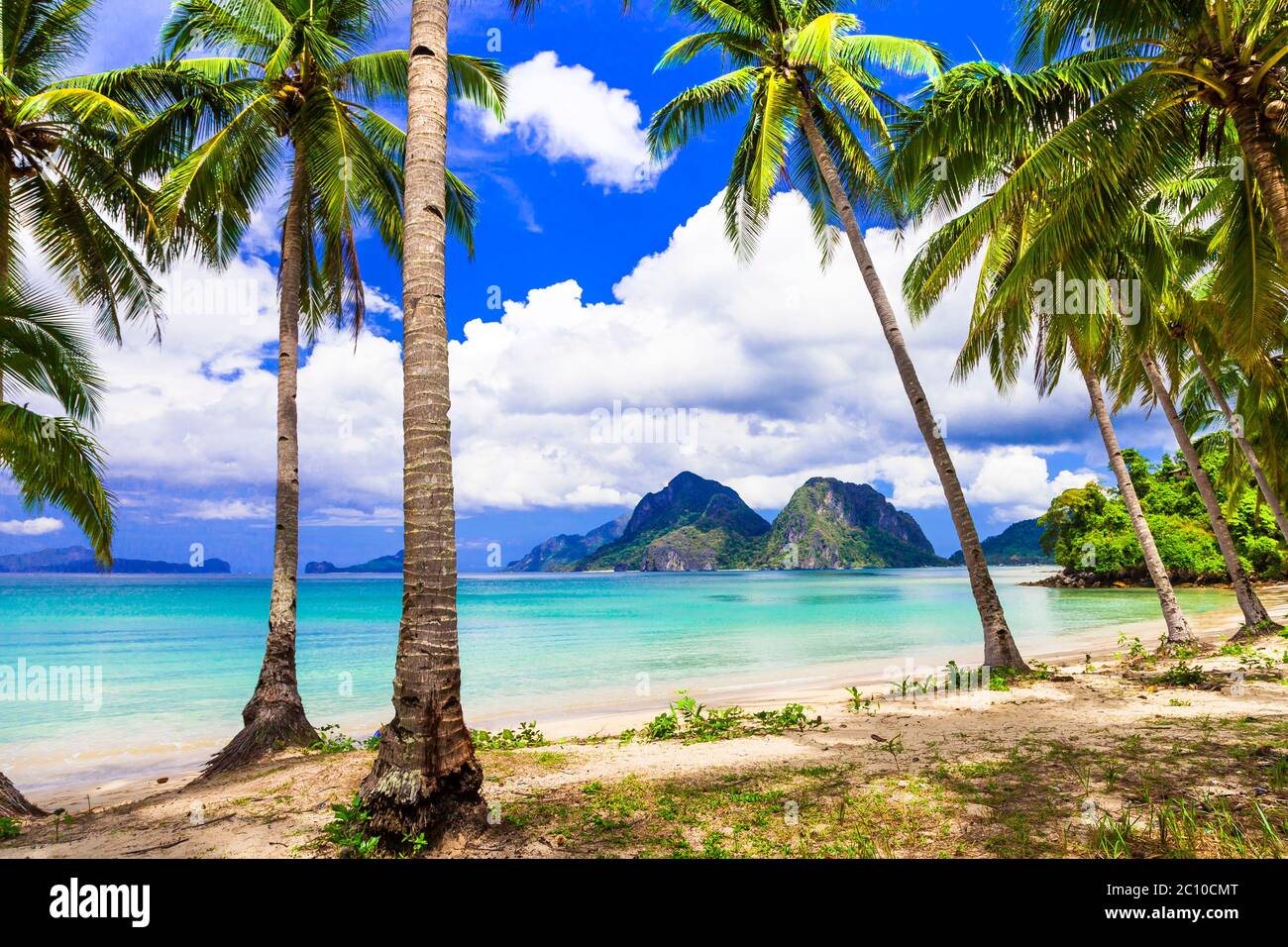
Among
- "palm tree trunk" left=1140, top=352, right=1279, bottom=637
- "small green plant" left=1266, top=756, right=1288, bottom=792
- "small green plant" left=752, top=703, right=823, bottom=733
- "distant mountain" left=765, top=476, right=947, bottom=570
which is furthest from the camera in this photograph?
"distant mountain" left=765, top=476, right=947, bottom=570

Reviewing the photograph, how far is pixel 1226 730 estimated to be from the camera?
6301 mm

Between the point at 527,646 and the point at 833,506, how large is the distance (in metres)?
162

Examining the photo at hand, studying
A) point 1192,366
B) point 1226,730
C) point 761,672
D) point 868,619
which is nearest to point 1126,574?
point 868,619

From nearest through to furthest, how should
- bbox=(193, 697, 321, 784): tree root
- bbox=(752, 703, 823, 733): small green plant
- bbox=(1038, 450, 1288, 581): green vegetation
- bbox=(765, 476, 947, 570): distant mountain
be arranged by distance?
bbox=(193, 697, 321, 784): tree root
bbox=(752, 703, 823, 733): small green plant
bbox=(1038, 450, 1288, 581): green vegetation
bbox=(765, 476, 947, 570): distant mountain

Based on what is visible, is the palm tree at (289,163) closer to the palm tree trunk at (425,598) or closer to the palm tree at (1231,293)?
the palm tree trunk at (425,598)

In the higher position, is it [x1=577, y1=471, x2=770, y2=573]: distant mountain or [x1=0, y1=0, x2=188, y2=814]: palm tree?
[x1=0, y1=0, x2=188, y2=814]: palm tree

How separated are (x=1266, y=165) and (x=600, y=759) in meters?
9.00

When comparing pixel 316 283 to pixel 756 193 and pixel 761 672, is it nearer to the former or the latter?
pixel 756 193

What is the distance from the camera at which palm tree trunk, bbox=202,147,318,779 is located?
297 inches

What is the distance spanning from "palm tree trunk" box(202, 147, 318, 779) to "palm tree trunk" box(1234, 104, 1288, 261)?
11052 millimetres

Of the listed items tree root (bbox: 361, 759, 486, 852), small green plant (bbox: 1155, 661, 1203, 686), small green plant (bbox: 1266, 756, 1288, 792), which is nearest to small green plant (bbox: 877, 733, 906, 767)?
small green plant (bbox: 1266, 756, 1288, 792)

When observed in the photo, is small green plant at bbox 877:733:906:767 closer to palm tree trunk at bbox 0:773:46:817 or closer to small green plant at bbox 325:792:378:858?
small green plant at bbox 325:792:378:858

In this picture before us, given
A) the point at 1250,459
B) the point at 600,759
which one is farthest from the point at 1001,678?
the point at 1250,459
